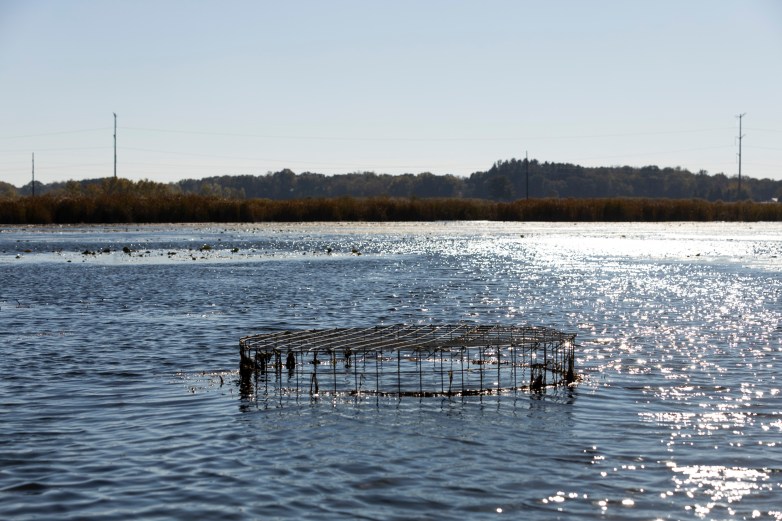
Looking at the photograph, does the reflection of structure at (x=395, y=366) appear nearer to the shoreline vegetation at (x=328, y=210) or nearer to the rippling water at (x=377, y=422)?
the rippling water at (x=377, y=422)

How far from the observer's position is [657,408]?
18.8 meters

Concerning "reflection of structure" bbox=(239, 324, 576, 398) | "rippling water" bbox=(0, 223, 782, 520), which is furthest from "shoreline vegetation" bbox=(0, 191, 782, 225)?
"reflection of structure" bbox=(239, 324, 576, 398)

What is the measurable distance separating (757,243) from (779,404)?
251 ft

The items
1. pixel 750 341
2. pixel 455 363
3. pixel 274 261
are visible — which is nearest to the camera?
Answer: pixel 455 363

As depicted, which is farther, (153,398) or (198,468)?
(153,398)

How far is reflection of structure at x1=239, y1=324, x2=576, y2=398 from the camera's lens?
20.1 m

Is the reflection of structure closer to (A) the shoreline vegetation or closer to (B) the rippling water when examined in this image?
(B) the rippling water

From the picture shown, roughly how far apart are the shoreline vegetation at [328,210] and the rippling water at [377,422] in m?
77.1

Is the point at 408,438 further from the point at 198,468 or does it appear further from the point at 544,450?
the point at 198,468

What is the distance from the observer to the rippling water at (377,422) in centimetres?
1330

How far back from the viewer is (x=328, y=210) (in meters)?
135

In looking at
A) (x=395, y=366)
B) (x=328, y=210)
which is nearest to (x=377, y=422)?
(x=395, y=366)

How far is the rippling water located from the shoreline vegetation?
77086mm

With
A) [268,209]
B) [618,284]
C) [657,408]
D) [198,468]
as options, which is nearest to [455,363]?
[657,408]
